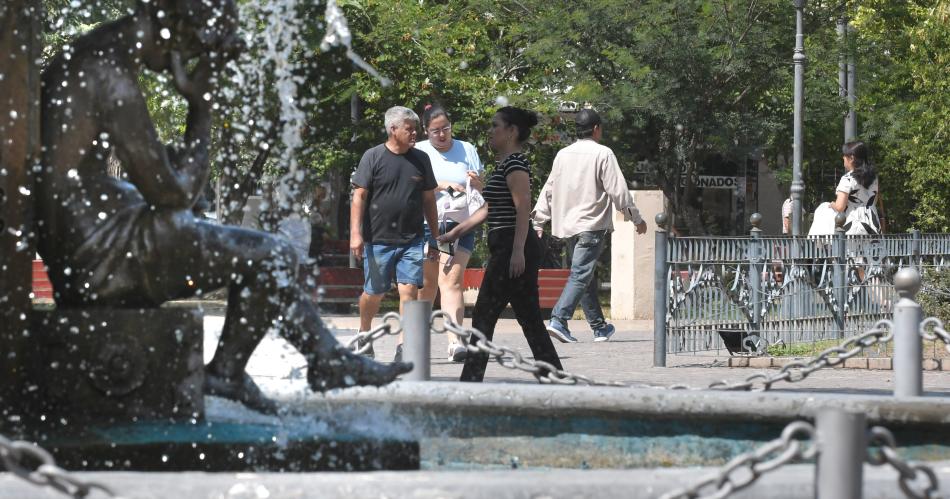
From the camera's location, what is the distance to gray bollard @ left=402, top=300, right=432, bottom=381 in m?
7.22

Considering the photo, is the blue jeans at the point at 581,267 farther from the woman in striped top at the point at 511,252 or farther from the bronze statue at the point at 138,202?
the bronze statue at the point at 138,202

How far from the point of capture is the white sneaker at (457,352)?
11617 millimetres

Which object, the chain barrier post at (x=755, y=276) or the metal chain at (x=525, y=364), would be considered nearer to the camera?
the metal chain at (x=525, y=364)

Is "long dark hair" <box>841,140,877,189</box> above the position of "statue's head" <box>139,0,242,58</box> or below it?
above

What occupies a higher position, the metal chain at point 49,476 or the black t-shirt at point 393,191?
the black t-shirt at point 393,191

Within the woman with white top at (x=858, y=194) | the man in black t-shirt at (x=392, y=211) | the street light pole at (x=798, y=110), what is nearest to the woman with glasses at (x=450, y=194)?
the man in black t-shirt at (x=392, y=211)

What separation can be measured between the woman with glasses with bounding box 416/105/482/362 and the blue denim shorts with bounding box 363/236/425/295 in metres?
0.69

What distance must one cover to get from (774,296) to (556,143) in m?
16.0

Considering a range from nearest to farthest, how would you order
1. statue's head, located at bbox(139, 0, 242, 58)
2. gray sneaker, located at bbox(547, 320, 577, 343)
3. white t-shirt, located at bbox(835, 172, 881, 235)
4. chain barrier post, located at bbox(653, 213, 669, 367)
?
statue's head, located at bbox(139, 0, 242, 58), chain barrier post, located at bbox(653, 213, 669, 367), gray sneaker, located at bbox(547, 320, 577, 343), white t-shirt, located at bbox(835, 172, 881, 235)

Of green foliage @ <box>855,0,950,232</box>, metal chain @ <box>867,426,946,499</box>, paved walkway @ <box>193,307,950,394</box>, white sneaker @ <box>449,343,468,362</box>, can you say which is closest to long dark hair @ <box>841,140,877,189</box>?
paved walkway @ <box>193,307,950,394</box>

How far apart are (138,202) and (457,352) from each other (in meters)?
6.48

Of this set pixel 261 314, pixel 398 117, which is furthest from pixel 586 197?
pixel 261 314

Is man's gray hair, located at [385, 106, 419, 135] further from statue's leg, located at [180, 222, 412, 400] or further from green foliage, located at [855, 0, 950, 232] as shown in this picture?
green foliage, located at [855, 0, 950, 232]

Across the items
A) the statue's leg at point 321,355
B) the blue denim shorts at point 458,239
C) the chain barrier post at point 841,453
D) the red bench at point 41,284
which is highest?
the blue denim shorts at point 458,239
